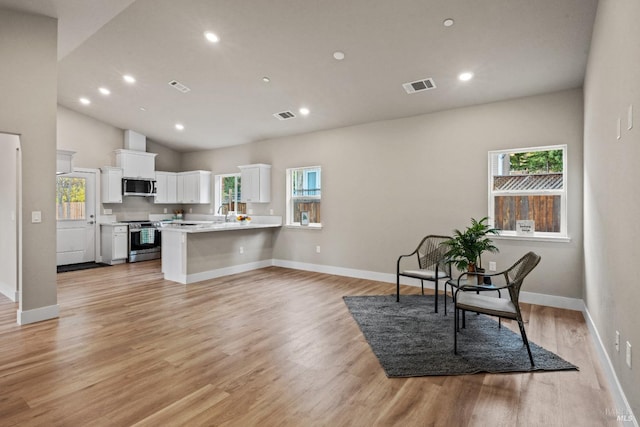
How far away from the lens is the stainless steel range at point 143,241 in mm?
7527

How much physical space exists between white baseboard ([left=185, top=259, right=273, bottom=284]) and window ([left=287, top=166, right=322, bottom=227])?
3.26 ft

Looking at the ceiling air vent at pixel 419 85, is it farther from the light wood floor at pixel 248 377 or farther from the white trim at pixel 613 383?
the white trim at pixel 613 383

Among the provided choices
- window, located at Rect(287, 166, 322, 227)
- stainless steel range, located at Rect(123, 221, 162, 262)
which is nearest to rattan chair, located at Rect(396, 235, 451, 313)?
window, located at Rect(287, 166, 322, 227)

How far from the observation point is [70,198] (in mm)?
7172

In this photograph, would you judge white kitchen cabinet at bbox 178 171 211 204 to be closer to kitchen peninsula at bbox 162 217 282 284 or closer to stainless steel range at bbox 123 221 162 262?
stainless steel range at bbox 123 221 162 262

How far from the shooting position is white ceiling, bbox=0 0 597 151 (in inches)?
127

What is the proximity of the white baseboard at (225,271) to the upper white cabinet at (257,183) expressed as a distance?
1293mm

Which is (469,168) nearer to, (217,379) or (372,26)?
(372,26)

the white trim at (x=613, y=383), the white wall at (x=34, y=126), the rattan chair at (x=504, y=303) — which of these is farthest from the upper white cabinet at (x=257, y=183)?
the white trim at (x=613, y=383)

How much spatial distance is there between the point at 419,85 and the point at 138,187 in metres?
6.65

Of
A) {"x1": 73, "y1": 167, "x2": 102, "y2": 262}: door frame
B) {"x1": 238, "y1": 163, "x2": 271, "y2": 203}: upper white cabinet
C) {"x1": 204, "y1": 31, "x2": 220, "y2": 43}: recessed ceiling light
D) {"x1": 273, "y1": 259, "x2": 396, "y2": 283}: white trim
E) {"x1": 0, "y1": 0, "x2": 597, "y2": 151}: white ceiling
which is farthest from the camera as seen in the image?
{"x1": 73, "y1": 167, "x2": 102, "y2": 262}: door frame

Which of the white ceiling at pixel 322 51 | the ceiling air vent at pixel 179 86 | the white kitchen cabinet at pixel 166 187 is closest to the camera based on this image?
the white ceiling at pixel 322 51

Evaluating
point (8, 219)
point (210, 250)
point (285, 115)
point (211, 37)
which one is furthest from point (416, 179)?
point (8, 219)

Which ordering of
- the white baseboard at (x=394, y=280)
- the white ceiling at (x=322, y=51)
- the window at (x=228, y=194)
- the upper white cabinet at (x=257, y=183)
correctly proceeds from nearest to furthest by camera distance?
the white ceiling at (x=322, y=51), the white baseboard at (x=394, y=280), the upper white cabinet at (x=257, y=183), the window at (x=228, y=194)
